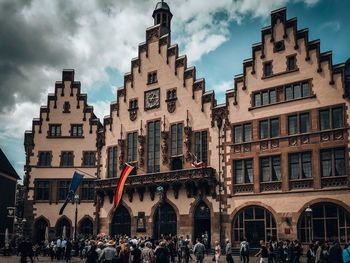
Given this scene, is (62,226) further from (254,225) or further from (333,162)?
(333,162)

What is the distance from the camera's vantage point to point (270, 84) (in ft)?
122

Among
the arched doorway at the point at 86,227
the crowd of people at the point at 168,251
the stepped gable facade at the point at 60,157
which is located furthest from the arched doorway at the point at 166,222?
the arched doorway at the point at 86,227

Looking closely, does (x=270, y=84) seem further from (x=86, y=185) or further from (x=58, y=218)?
(x=58, y=218)

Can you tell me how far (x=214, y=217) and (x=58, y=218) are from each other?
20.1m

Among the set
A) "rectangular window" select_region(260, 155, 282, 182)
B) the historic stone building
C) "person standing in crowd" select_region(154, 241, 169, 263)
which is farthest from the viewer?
"rectangular window" select_region(260, 155, 282, 182)

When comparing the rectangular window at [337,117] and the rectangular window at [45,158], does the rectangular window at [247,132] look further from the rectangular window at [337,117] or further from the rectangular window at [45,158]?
the rectangular window at [45,158]

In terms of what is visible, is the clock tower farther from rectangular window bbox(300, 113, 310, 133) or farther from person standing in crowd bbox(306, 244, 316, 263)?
→ person standing in crowd bbox(306, 244, 316, 263)

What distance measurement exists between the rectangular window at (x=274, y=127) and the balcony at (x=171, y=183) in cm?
660

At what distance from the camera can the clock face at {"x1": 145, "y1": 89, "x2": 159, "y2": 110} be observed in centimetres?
4519

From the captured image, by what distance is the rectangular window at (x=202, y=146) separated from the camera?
40.3 m

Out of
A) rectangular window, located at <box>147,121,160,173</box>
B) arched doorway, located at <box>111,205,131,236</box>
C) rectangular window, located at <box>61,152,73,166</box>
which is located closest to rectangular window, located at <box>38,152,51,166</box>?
rectangular window, located at <box>61,152,73,166</box>

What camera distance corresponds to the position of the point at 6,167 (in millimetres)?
55031

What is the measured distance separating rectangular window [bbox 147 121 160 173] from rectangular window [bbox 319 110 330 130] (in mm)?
17245

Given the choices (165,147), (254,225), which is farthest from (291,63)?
(165,147)
